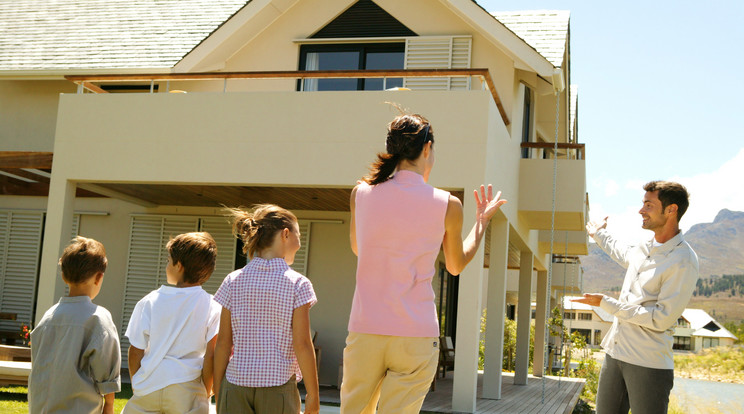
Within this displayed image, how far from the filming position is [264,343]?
3.58 metres

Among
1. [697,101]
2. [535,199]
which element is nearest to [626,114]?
[697,101]

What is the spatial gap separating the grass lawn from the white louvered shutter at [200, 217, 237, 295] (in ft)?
8.94

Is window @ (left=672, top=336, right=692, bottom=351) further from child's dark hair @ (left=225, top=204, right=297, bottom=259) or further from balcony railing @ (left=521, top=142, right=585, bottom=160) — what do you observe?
child's dark hair @ (left=225, top=204, right=297, bottom=259)

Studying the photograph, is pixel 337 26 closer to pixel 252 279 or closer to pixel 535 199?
pixel 535 199

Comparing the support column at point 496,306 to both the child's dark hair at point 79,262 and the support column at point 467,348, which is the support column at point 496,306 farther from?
the child's dark hair at point 79,262

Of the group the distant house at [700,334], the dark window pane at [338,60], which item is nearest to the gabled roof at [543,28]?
the dark window pane at [338,60]

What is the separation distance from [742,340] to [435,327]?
8461 cm

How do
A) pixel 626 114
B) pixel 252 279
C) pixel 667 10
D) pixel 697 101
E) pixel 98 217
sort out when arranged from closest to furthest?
1. pixel 252 279
2. pixel 98 217
3. pixel 667 10
4. pixel 697 101
5. pixel 626 114

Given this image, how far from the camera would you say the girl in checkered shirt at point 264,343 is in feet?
11.6

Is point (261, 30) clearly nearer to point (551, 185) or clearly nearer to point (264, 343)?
point (551, 185)

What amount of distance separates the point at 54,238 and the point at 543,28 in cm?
814

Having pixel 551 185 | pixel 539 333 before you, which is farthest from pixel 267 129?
pixel 539 333

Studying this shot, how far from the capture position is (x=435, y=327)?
3.15 meters

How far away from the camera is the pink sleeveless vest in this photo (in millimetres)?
3057
